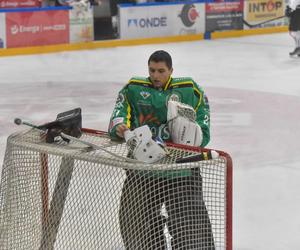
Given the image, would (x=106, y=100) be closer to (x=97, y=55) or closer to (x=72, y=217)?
(x=97, y=55)

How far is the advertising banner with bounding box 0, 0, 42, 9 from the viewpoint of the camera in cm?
1258

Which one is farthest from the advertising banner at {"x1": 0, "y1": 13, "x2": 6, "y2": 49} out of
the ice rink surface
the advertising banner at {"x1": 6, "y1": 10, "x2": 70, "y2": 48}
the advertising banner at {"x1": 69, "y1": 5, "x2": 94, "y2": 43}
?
the advertising banner at {"x1": 69, "y1": 5, "x2": 94, "y2": 43}

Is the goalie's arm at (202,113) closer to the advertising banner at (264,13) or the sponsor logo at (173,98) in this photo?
the sponsor logo at (173,98)

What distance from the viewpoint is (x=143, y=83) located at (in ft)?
12.1

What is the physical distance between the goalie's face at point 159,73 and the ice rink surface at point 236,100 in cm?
130

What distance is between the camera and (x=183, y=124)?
3.44 metres

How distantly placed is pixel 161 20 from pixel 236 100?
4.63m

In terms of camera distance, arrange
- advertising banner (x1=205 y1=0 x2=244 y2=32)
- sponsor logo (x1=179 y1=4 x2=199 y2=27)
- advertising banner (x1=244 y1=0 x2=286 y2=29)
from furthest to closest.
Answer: advertising banner (x1=244 y1=0 x2=286 y2=29) < advertising banner (x1=205 y1=0 x2=244 y2=32) < sponsor logo (x1=179 y1=4 x2=199 y2=27)

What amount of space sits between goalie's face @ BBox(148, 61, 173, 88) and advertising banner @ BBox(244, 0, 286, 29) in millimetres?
10920

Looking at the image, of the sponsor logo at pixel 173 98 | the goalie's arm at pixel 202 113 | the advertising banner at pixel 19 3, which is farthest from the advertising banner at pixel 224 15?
the sponsor logo at pixel 173 98

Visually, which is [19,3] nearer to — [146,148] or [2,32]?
[2,32]

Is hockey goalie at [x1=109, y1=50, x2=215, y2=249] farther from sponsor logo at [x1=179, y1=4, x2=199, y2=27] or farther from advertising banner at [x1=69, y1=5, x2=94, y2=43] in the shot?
sponsor logo at [x1=179, y1=4, x2=199, y2=27]

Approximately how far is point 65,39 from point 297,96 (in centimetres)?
448

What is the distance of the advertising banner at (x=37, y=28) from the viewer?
12000 mm
